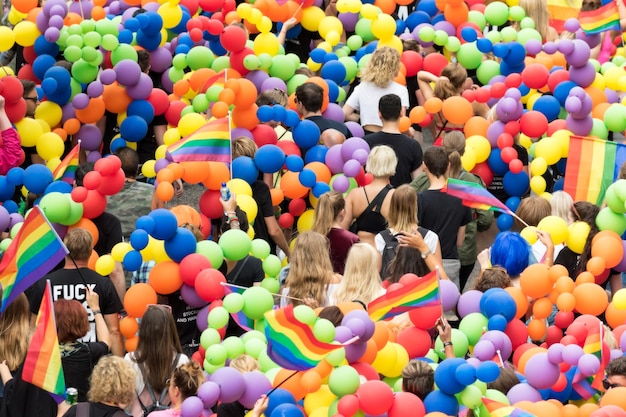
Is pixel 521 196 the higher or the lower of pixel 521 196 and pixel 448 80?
the lower

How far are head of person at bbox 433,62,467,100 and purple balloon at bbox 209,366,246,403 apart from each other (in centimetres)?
490

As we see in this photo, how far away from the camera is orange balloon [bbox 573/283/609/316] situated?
8.74 meters

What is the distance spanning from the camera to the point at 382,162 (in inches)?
399

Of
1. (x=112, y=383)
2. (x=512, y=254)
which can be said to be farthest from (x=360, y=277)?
(x=112, y=383)

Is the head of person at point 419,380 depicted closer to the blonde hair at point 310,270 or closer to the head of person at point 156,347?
the head of person at point 156,347

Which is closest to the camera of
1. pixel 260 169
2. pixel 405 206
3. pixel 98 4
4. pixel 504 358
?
pixel 504 358

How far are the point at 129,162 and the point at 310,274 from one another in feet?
8.56

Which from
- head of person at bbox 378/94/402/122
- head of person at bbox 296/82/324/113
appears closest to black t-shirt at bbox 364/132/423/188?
head of person at bbox 378/94/402/122

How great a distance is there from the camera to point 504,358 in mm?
8156

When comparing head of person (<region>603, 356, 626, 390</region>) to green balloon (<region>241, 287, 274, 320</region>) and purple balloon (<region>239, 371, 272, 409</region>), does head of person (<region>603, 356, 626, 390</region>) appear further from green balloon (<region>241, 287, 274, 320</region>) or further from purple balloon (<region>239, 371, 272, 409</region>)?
green balloon (<region>241, 287, 274, 320</region>)

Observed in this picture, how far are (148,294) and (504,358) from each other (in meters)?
2.33

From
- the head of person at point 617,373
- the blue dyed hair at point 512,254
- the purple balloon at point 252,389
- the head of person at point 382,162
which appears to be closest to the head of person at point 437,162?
the head of person at point 382,162

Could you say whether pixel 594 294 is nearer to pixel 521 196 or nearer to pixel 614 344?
pixel 614 344

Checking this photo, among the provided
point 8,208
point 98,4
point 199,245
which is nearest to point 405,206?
point 199,245
